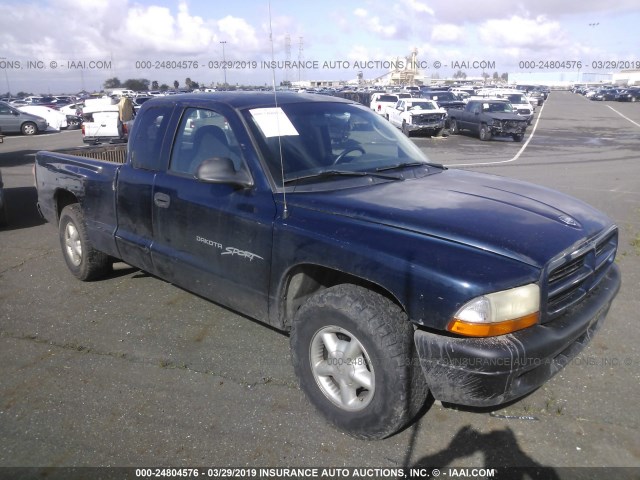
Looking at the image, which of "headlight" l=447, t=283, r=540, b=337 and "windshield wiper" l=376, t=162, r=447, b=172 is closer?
"headlight" l=447, t=283, r=540, b=337

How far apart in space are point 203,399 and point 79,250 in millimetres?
2739

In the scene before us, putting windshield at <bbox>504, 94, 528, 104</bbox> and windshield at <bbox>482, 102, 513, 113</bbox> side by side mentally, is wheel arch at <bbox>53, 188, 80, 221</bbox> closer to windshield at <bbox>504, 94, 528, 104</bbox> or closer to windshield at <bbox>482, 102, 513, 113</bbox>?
windshield at <bbox>482, 102, 513, 113</bbox>

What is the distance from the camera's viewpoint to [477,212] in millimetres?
2984

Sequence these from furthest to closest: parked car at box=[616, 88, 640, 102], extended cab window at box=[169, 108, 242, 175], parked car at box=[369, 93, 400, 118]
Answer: parked car at box=[616, 88, 640, 102]
parked car at box=[369, 93, 400, 118]
extended cab window at box=[169, 108, 242, 175]

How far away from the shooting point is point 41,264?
6.06m

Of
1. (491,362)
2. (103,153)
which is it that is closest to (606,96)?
(103,153)

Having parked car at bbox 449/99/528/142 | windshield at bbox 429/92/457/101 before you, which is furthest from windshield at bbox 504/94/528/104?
parked car at bbox 449/99/528/142

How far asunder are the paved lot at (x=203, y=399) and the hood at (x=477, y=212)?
3.54 ft

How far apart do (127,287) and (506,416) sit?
3.76m

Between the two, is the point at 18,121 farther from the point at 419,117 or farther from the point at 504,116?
the point at 504,116

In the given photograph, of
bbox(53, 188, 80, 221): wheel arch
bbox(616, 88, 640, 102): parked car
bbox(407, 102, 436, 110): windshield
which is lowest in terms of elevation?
bbox(53, 188, 80, 221): wheel arch

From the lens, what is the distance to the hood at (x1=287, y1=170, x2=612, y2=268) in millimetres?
2678

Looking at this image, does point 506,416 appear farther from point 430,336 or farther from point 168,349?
point 168,349

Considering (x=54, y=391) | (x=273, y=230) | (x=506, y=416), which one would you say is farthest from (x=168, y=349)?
(x=506, y=416)
